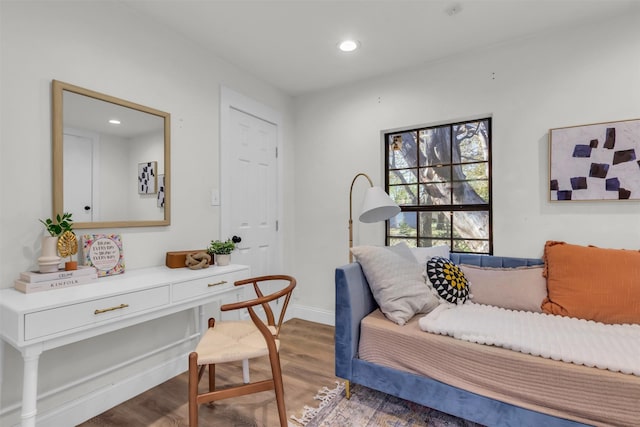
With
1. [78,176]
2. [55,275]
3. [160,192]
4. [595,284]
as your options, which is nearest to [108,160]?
[78,176]

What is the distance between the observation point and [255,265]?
2.94 m

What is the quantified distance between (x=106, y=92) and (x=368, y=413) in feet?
7.86

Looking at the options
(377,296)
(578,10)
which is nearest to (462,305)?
(377,296)

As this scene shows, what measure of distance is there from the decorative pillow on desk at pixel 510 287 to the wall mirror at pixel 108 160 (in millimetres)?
2175

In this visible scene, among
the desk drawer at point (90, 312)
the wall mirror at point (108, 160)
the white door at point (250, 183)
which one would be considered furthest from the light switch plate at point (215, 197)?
the desk drawer at point (90, 312)

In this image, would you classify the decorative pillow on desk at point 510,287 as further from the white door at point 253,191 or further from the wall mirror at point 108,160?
the wall mirror at point 108,160

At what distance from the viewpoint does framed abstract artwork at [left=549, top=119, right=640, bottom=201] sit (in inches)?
78.2

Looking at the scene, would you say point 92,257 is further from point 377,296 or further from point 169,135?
point 377,296

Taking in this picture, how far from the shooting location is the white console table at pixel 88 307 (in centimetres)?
122

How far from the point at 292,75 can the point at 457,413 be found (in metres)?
2.81

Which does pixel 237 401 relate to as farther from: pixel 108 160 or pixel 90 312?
pixel 108 160

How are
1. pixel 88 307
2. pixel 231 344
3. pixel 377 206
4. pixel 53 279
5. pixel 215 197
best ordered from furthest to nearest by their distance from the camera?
pixel 215 197 < pixel 377 206 < pixel 231 344 < pixel 53 279 < pixel 88 307

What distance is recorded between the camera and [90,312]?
138 centimetres

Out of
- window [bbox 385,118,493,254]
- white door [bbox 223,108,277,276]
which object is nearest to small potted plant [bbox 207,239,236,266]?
white door [bbox 223,108,277,276]
